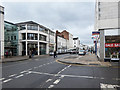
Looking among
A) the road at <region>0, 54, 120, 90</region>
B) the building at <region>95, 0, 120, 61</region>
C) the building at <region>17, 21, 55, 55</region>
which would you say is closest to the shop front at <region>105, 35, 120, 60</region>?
the building at <region>95, 0, 120, 61</region>

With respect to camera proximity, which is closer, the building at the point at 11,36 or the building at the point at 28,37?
the building at the point at 11,36

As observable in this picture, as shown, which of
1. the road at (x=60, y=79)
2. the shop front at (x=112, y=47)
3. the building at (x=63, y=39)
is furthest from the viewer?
the building at (x=63, y=39)

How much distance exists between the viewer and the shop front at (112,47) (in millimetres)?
14280

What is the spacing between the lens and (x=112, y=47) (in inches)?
572

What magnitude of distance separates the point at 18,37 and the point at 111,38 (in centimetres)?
3063

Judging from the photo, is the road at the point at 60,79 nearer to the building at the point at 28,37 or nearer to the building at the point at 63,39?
the building at the point at 28,37

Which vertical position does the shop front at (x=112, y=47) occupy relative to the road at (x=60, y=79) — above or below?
above

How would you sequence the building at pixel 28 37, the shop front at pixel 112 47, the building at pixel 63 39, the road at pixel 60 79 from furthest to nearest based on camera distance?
the building at pixel 63 39 → the building at pixel 28 37 → the shop front at pixel 112 47 → the road at pixel 60 79

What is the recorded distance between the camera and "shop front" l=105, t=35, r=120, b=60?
14.3 metres

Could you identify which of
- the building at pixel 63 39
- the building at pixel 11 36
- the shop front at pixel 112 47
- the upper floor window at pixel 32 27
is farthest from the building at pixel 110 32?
the building at pixel 63 39

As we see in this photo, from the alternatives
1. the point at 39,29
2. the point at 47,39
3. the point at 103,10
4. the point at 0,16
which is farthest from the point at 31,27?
the point at 103,10

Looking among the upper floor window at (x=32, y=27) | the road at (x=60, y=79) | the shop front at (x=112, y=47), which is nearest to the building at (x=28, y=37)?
the upper floor window at (x=32, y=27)

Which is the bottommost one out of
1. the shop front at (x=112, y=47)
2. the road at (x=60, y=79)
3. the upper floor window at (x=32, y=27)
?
the road at (x=60, y=79)

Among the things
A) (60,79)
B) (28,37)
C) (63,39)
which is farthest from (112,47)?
(63,39)
